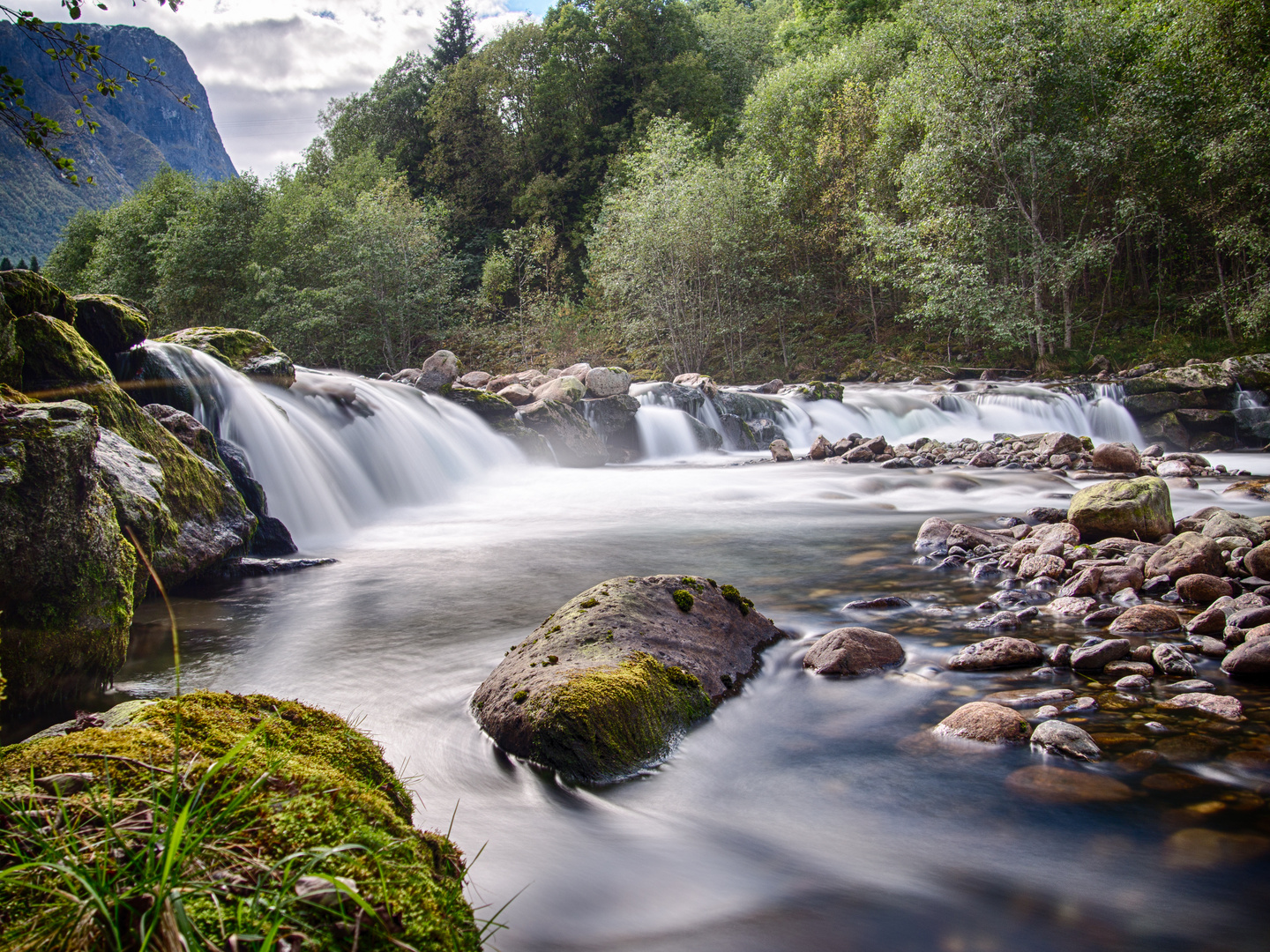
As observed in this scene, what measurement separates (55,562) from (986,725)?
5.15 meters

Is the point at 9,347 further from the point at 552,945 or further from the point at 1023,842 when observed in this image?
the point at 1023,842

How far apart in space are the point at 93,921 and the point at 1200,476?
1592 centimetres

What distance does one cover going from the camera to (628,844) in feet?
9.80

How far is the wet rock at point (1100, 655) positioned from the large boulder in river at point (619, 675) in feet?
6.49

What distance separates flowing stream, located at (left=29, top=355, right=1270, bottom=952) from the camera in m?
2.54

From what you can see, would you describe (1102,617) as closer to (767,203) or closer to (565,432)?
(565,432)

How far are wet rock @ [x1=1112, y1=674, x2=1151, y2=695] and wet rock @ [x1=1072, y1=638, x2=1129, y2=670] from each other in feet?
0.73

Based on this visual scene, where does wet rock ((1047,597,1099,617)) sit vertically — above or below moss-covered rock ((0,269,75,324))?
below

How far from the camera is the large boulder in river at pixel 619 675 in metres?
3.47

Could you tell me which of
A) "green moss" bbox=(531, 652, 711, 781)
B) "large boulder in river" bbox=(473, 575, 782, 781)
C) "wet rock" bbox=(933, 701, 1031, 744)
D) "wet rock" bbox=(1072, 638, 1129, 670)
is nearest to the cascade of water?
"large boulder in river" bbox=(473, 575, 782, 781)

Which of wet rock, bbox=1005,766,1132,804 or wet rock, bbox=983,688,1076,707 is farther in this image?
wet rock, bbox=983,688,1076,707

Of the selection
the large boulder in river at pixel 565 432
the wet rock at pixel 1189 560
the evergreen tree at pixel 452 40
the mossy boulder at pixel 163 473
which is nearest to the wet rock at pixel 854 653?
the wet rock at pixel 1189 560

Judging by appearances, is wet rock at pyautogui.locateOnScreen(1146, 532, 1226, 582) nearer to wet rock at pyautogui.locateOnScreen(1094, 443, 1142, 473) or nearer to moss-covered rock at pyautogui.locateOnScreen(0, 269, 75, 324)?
wet rock at pyautogui.locateOnScreen(1094, 443, 1142, 473)

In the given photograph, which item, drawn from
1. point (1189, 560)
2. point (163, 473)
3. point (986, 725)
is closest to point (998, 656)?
point (986, 725)
